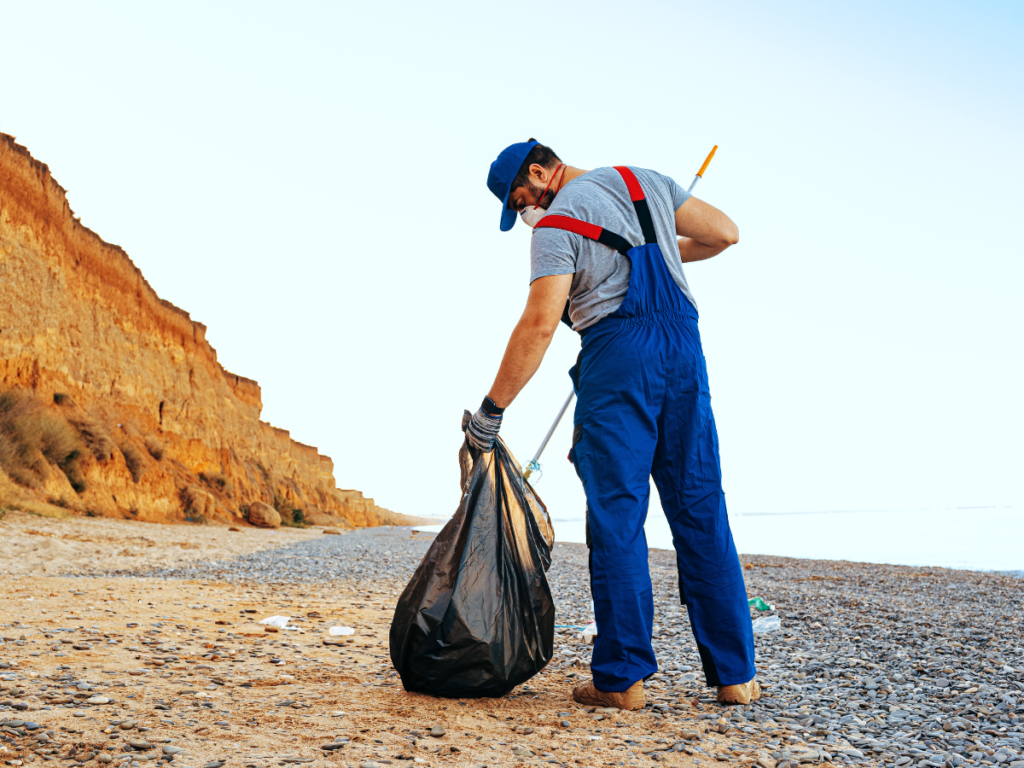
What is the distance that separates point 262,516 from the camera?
70.0ft

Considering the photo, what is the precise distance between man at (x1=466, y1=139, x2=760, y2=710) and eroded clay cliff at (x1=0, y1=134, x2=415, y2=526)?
13.7 metres

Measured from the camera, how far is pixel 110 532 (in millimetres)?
11375

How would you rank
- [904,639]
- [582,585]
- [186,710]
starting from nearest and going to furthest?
[186,710] → [904,639] → [582,585]

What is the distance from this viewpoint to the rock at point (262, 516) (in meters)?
21.2

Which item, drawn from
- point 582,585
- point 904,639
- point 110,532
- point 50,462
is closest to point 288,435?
point 50,462

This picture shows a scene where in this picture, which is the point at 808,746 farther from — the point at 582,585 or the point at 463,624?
the point at 582,585

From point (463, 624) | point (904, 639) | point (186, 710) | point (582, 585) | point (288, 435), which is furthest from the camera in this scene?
point (288, 435)

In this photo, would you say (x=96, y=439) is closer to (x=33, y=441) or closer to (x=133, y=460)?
(x=133, y=460)

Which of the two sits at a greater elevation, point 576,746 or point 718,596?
point 718,596

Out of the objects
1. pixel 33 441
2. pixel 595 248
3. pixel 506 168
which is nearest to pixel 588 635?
pixel 595 248

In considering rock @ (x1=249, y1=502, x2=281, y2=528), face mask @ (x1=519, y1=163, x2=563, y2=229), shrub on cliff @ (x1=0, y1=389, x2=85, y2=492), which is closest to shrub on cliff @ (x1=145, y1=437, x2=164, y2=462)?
shrub on cliff @ (x1=0, y1=389, x2=85, y2=492)

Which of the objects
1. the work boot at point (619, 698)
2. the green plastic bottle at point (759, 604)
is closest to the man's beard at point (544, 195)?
the work boot at point (619, 698)

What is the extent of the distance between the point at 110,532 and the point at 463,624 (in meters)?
11.1

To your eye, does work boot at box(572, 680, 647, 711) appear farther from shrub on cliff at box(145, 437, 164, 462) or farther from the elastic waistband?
shrub on cliff at box(145, 437, 164, 462)
